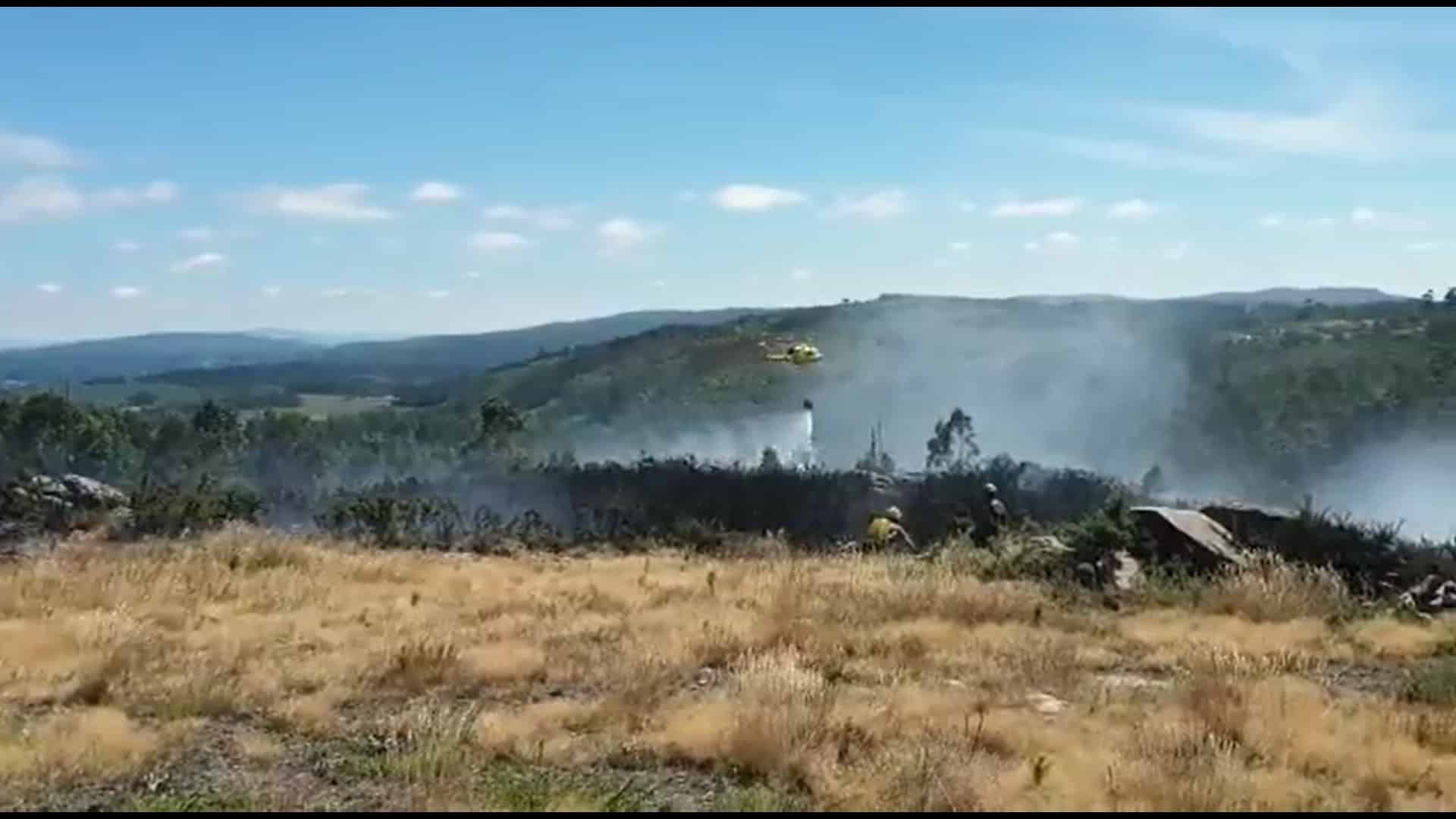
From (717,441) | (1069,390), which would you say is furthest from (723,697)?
(1069,390)

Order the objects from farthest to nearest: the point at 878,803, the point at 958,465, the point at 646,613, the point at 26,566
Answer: the point at 958,465, the point at 26,566, the point at 646,613, the point at 878,803

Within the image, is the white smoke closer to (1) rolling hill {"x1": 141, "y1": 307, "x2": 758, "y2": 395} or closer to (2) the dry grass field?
(2) the dry grass field

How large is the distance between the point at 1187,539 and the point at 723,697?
874cm

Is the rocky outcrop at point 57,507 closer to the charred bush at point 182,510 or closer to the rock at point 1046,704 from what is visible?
the charred bush at point 182,510

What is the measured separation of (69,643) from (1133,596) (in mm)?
10301

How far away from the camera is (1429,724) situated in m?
8.08

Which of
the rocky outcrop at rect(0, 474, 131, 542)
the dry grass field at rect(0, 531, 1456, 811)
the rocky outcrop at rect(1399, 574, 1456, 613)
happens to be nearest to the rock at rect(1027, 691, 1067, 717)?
the dry grass field at rect(0, 531, 1456, 811)

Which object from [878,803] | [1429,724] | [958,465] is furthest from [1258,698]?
[958,465]

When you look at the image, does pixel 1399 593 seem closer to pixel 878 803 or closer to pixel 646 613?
pixel 646 613

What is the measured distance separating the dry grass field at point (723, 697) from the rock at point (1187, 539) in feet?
2.50

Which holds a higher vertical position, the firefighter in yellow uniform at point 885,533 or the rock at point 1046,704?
the rock at point 1046,704

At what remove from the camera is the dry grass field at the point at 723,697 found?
662 centimetres

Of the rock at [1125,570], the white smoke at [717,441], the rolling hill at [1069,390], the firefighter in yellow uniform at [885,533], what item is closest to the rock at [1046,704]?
the rock at [1125,570]

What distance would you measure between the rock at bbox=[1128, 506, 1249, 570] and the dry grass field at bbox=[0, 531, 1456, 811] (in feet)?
2.50
